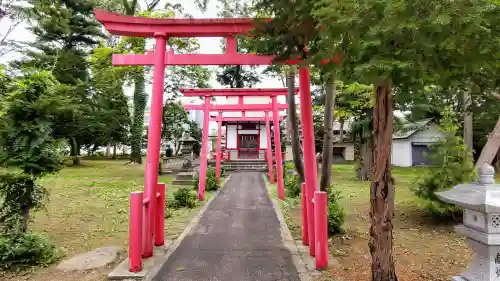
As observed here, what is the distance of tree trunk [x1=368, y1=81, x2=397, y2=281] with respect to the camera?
3.55m

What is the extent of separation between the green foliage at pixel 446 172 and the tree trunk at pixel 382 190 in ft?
13.3

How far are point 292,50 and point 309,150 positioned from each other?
1.71 meters

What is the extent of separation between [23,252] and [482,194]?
5.69m

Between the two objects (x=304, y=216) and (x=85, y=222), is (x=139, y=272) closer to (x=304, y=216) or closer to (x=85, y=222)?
(x=304, y=216)

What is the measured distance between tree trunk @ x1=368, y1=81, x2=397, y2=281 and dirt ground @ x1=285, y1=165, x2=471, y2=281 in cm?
72

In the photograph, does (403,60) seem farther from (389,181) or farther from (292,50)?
(292,50)

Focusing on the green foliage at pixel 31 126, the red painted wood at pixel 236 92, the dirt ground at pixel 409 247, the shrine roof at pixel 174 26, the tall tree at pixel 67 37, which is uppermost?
the tall tree at pixel 67 37

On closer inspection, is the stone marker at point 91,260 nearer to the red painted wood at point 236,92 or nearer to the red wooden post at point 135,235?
the red wooden post at point 135,235

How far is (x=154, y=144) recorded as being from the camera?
5.04 metres

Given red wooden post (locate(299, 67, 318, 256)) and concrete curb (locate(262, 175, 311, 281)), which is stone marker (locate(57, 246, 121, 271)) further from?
red wooden post (locate(299, 67, 318, 256))

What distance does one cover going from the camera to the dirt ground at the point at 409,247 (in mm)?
4529

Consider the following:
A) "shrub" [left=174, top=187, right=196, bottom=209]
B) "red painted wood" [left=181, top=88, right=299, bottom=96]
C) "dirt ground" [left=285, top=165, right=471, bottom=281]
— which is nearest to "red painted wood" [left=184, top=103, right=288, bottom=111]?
"red painted wood" [left=181, top=88, right=299, bottom=96]

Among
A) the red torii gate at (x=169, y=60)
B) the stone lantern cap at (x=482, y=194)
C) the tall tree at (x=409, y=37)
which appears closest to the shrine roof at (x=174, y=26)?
the red torii gate at (x=169, y=60)

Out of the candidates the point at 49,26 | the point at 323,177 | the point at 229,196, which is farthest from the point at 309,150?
the point at 49,26
